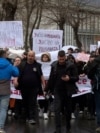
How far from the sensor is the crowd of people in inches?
474

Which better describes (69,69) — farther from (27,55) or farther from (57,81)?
(27,55)

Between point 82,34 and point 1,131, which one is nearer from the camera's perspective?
point 1,131

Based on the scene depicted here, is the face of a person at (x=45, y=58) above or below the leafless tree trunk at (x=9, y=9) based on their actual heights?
below

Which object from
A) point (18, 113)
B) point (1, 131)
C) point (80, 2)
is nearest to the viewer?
point (1, 131)

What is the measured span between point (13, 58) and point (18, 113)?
5.30ft

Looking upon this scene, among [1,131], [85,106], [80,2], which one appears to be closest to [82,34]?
[80,2]

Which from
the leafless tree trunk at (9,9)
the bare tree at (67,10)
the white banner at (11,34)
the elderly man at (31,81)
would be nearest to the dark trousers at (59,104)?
the elderly man at (31,81)

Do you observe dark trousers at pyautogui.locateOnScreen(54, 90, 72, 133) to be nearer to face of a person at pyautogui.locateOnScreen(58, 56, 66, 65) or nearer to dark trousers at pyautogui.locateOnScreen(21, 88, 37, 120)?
face of a person at pyautogui.locateOnScreen(58, 56, 66, 65)

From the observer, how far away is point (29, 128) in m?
13.3

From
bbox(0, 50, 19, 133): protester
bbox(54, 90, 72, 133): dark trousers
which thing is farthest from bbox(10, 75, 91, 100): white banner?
bbox(0, 50, 19, 133): protester

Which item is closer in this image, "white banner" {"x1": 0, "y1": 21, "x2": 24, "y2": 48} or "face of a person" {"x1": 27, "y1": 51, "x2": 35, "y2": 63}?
"face of a person" {"x1": 27, "y1": 51, "x2": 35, "y2": 63}

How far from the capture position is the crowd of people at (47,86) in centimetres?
1205

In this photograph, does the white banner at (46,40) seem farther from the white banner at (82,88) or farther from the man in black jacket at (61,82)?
the man in black jacket at (61,82)

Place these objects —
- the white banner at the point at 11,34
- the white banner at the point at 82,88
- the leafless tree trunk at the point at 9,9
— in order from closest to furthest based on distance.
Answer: the white banner at the point at 82,88, the white banner at the point at 11,34, the leafless tree trunk at the point at 9,9
